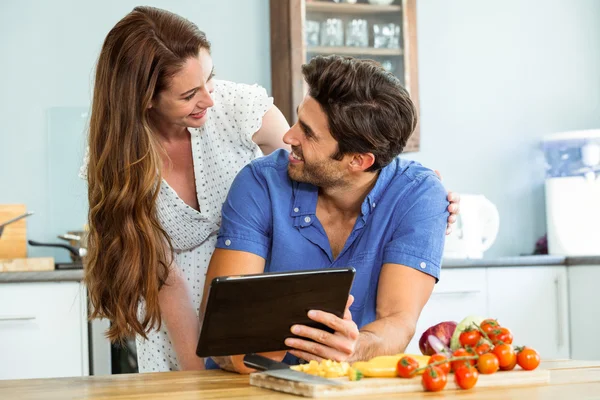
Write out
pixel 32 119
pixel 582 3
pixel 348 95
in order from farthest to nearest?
pixel 582 3, pixel 32 119, pixel 348 95

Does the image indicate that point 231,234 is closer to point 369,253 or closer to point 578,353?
point 369,253

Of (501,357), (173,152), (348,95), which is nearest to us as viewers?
(501,357)

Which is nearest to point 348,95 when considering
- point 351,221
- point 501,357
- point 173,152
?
point 351,221

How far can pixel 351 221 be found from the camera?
6.87 ft

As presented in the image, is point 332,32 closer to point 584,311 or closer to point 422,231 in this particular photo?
point 584,311

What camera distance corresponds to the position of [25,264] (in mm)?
3076

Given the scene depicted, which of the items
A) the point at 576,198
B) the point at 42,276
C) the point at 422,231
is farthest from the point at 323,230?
the point at 576,198

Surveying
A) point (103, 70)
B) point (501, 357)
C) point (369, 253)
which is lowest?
point (501, 357)

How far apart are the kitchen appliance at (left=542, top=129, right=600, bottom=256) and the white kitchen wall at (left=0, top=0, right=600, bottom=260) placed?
0.26 meters

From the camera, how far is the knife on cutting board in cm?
138

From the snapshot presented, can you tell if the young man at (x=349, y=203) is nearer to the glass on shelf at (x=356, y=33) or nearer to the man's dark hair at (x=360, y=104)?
the man's dark hair at (x=360, y=104)

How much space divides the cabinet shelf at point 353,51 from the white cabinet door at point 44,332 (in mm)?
1352

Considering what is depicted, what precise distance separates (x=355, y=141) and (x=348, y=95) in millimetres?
104

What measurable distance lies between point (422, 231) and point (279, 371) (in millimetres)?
631
